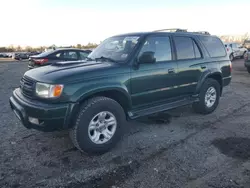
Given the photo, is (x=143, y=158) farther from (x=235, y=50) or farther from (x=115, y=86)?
(x=235, y=50)

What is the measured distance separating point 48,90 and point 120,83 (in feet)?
3.56

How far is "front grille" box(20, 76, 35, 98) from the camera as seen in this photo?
3.21 metres

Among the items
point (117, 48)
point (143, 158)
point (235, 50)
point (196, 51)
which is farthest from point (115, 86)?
point (235, 50)

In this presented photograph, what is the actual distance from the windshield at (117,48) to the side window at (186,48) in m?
0.97

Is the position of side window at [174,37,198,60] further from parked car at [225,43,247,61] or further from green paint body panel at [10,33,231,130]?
parked car at [225,43,247,61]

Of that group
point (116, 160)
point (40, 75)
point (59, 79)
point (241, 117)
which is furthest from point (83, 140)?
point (241, 117)

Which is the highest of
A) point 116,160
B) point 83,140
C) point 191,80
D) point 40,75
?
point 40,75

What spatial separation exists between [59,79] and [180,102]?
2.62 meters

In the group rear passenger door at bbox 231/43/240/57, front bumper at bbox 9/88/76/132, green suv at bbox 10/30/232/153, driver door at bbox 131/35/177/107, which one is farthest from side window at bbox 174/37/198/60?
rear passenger door at bbox 231/43/240/57

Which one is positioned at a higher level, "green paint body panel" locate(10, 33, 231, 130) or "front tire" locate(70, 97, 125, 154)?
"green paint body panel" locate(10, 33, 231, 130)

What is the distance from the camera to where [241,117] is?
5020 mm

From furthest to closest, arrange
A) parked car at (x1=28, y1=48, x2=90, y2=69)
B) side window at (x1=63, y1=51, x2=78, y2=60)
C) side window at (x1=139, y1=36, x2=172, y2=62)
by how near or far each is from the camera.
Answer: side window at (x1=63, y1=51, x2=78, y2=60) < parked car at (x1=28, y1=48, x2=90, y2=69) < side window at (x1=139, y1=36, x2=172, y2=62)

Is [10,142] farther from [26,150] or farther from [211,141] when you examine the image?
[211,141]

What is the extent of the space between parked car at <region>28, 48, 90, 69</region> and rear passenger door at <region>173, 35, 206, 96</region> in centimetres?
614
